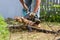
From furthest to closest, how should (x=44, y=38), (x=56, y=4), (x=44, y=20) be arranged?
(x=56, y=4), (x=44, y=20), (x=44, y=38)

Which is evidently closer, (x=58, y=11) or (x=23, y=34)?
(x=23, y=34)

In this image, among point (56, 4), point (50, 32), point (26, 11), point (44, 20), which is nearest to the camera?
point (50, 32)

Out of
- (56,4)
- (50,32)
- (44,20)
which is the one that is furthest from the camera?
(56,4)

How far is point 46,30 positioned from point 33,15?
1.74 ft

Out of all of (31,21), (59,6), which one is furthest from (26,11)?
(59,6)

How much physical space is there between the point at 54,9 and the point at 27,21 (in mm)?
3180

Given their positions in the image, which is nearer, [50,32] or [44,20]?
[50,32]

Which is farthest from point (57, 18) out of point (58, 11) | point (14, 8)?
point (14, 8)

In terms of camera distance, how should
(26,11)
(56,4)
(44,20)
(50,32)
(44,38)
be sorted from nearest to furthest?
(44,38) → (50,32) → (26,11) → (44,20) → (56,4)

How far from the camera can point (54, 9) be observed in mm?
10820

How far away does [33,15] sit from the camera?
26.0ft

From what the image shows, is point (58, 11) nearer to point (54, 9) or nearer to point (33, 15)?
point (54, 9)

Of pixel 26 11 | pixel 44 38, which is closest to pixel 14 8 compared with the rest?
pixel 26 11

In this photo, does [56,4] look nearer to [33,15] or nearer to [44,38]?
[33,15]
